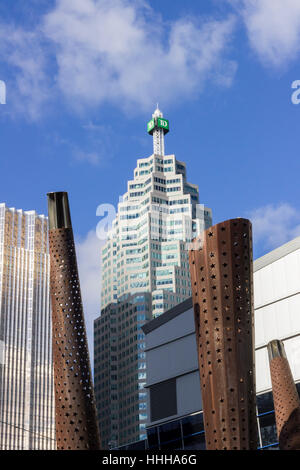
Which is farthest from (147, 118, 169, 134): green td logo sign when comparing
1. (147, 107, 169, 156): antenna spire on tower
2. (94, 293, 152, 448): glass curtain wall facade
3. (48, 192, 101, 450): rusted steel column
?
(48, 192, 101, 450): rusted steel column

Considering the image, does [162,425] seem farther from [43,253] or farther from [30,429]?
[43,253]

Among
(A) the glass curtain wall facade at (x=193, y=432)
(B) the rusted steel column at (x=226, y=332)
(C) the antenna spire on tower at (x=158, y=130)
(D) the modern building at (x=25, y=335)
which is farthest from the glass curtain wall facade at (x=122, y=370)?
(B) the rusted steel column at (x=226, y=332)

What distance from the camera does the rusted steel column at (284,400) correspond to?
2176cm

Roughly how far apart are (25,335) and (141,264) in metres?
34.5

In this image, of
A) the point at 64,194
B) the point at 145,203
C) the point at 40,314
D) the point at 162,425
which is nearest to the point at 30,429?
the point at 40,314

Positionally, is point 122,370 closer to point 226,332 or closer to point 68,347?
point 68,347

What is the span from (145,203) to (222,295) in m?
151

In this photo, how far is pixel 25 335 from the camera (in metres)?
161

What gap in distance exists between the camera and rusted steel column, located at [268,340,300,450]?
71.4ft

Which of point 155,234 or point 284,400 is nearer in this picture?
point 284,400

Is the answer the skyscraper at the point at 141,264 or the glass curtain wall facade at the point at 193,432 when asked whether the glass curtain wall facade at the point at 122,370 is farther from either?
the glass curtain wall facade at the point at 193,432

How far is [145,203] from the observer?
168m

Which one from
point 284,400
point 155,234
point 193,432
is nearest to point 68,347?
point 284,400

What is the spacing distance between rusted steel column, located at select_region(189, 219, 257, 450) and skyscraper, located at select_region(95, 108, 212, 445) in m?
117
